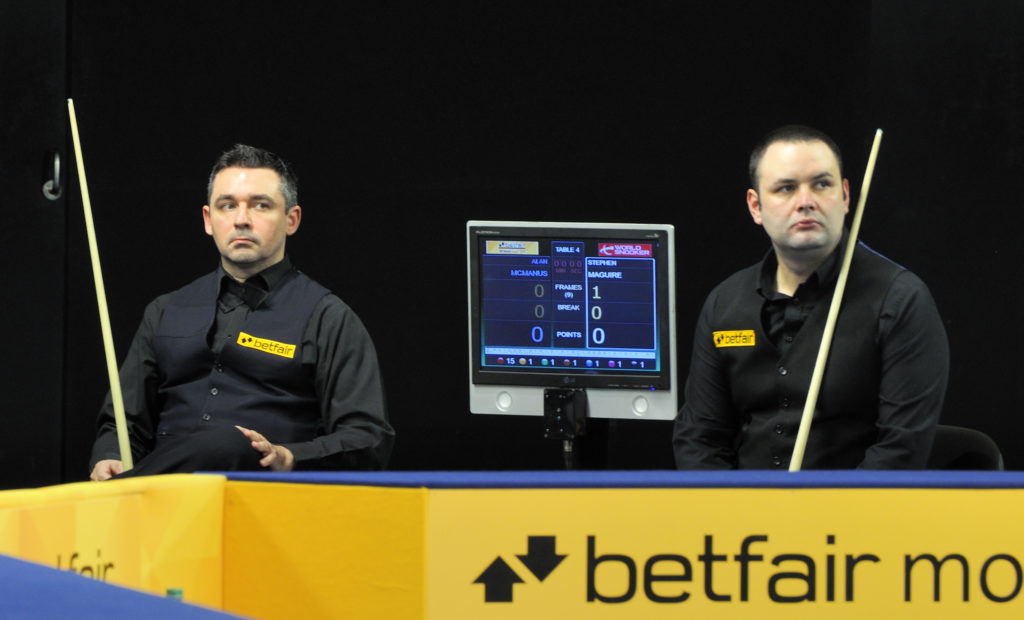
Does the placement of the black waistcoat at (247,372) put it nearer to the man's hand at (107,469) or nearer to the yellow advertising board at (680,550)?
the man's hand at (107,469)

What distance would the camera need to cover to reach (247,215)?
8.94ft

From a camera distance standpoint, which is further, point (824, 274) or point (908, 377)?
point (824, 274)

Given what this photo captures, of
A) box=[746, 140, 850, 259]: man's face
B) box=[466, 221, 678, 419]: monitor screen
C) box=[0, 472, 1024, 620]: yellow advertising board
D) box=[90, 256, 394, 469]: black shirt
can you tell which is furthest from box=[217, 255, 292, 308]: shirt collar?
box=[0, 472, 1024, 620]: yellow advertising board

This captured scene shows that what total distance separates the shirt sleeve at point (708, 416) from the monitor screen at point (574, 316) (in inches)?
4.2

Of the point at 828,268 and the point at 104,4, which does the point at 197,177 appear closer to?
the point at 104,4

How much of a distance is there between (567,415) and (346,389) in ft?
1.40

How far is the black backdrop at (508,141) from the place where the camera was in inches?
153

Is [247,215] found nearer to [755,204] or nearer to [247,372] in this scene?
[247,372]

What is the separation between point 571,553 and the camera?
1.33m

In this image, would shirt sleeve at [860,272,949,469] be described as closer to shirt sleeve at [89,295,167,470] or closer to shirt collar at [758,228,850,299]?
shirt collar at [758,228,850,299]

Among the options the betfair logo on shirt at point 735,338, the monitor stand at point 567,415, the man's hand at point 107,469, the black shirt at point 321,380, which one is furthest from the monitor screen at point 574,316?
the man's hand at point 107,469

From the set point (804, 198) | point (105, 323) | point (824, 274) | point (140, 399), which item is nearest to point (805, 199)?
point (804, 198)

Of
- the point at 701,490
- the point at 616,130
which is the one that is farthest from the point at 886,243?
the point at 701,490

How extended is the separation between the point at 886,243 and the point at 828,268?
1443mm
